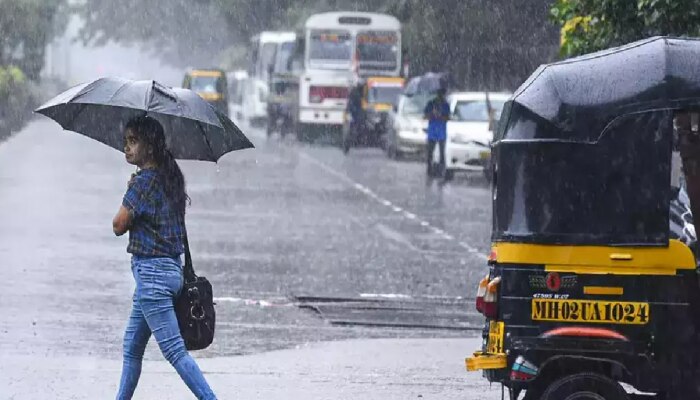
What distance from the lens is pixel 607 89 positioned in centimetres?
795

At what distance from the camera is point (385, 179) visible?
31.9m

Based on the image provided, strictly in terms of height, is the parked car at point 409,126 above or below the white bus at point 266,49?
below

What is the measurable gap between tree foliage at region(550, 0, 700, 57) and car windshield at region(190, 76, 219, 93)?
4027 centimetres

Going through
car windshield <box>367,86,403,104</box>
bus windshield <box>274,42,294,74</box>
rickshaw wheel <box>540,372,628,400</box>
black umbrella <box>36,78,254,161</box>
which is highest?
bus windshield <box>274,42,294,74</box>

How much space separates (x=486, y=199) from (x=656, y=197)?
1919 centimetres

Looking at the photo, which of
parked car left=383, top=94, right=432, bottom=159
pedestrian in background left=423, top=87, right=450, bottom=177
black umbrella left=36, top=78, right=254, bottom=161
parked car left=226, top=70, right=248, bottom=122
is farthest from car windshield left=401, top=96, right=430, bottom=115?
black umbrella left=36, top=78, right=254, bottom=161

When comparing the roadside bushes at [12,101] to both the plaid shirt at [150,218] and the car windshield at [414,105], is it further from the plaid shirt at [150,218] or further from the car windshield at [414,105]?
the plaid shirt at [150,218]

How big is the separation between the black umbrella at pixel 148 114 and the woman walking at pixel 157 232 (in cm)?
25

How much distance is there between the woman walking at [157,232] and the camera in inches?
315

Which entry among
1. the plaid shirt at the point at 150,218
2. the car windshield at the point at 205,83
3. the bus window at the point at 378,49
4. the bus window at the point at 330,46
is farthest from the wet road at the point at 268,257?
the car windshield at the point at 205,83

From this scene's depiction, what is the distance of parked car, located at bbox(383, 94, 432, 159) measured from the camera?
128 ft

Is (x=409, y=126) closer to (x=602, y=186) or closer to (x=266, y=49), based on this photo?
(x=266, y=49)

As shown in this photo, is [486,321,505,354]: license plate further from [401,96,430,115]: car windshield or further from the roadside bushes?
the roadside bushes

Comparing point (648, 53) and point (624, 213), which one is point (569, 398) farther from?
point (648, 53)
